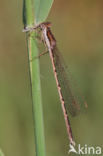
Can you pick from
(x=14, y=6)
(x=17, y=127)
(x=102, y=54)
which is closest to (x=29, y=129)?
(x=17, y=127)

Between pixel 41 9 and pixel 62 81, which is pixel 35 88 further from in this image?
pixel 62 81

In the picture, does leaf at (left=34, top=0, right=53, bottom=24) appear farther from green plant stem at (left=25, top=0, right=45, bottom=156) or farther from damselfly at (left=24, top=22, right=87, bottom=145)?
damselfly at (left=24, top=22, right=87, bottom=145)

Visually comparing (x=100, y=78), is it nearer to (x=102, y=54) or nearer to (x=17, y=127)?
(x=102, y=54)

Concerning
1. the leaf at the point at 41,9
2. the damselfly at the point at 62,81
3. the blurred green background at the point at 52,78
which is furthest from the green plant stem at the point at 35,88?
the blurred green background at the point at 52,78

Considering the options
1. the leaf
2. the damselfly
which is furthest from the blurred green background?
the leaf

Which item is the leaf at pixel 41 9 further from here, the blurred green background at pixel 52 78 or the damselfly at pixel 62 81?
the blurred green background at pixel 52 78
